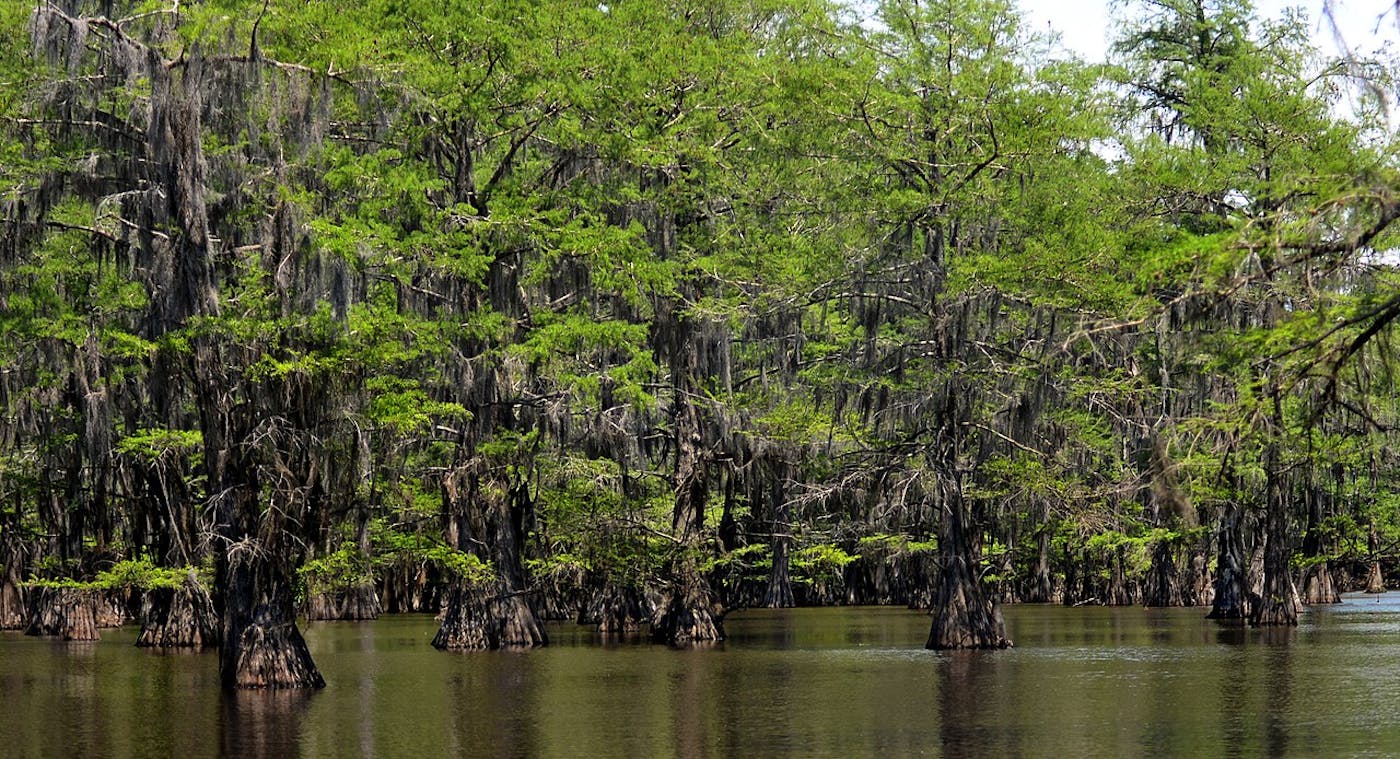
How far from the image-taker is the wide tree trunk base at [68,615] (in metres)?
46.0

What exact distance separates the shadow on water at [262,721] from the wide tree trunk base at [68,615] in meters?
20.2

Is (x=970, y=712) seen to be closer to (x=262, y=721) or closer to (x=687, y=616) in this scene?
(x=262, y=721)

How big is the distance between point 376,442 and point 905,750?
13.4m

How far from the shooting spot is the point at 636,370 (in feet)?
125

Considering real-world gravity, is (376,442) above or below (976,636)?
above

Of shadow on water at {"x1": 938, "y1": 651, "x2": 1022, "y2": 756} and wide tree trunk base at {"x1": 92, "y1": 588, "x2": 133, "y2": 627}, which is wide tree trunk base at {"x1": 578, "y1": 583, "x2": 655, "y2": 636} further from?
shadow on water at {"x1": 938, "y1": 651, "x2": 1022, "y2": 756}

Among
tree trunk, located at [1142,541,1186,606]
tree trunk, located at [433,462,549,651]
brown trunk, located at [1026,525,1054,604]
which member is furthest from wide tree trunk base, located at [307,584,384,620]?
tree trunk, located at [1142,541,1186,606]

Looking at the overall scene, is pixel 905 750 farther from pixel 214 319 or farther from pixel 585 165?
pixel 585 165

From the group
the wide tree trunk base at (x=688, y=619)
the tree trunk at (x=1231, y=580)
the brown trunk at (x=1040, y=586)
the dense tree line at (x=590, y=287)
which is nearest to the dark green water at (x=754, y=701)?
the wide tree trunk base at (x=688, y=619)

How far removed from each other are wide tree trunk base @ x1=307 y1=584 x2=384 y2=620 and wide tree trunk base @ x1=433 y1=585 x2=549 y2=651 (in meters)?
24.7

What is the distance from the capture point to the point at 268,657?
1045 inches

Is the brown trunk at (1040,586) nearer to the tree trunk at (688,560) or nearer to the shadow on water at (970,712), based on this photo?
the tree trunk at (688,560)

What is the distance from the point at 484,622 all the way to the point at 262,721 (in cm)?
1696

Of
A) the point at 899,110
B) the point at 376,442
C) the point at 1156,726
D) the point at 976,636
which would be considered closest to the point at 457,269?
the point at 376,442
